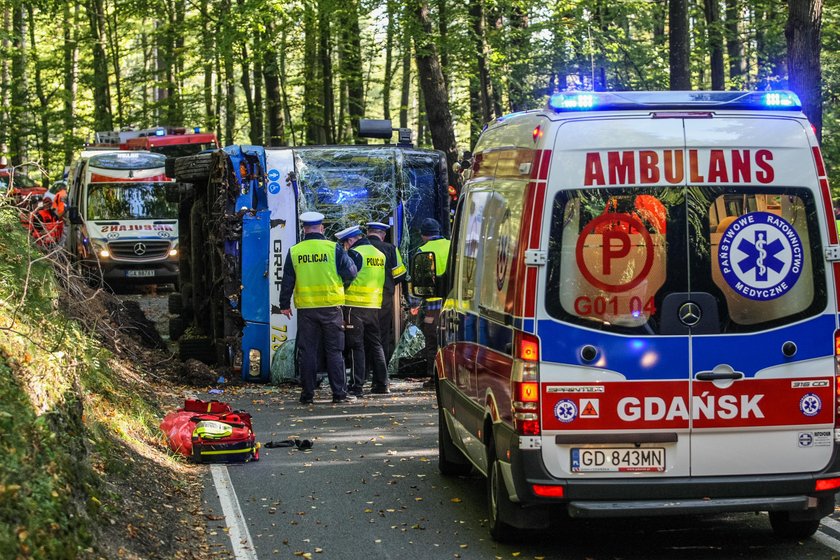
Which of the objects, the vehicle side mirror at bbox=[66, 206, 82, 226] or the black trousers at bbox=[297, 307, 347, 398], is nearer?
the black trousers at bbox=[297, 307, 347, 398]

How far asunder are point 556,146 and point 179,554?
3.09 metres

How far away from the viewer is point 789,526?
733 cm

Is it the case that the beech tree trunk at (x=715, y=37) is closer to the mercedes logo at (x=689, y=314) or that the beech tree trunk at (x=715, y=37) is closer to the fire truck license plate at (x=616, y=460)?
the mercedes logo at (x=689, y=314)

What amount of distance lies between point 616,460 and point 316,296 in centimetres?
746

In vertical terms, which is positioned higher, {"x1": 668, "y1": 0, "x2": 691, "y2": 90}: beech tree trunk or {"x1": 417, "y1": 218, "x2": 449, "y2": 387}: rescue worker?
{"x1": 668, "y1": 0, "x2": 691, "y2": 90}: beech tree trunk

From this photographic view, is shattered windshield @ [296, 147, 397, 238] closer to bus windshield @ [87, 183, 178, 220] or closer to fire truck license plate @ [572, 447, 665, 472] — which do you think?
fire truck license plate @ [572, 447, 665, 472]

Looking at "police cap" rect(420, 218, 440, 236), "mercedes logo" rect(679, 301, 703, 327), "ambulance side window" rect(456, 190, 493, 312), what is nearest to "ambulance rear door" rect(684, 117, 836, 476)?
"mercedes logo" rect(679, 301, 703, 327)

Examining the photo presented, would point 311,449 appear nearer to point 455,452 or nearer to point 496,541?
point 455,452

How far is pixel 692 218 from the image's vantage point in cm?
668

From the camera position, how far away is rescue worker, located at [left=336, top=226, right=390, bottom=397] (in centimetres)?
1438

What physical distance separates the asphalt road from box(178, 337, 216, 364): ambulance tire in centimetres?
516

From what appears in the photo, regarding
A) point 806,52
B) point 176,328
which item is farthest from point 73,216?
point 806,52

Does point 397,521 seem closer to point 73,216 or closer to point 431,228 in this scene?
point 431,228

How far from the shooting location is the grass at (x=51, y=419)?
561 centimetres
